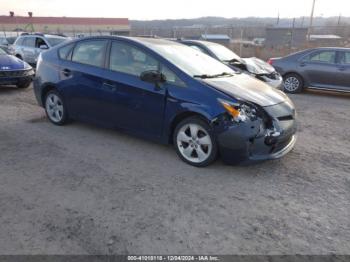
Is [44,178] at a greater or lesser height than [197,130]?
lesser

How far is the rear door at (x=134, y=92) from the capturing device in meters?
4.51

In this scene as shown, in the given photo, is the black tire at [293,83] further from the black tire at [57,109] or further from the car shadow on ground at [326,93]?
the black tire at [57,109]

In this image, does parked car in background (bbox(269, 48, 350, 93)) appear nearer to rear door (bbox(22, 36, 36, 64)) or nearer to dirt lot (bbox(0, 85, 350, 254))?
dirt lot (bbox(0, 85, 350, 254))

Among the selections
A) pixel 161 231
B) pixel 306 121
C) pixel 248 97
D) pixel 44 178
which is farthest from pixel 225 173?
pixel 306 121

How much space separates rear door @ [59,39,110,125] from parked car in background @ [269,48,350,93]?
22.7 ft

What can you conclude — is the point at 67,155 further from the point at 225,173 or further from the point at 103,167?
the point at 225,173

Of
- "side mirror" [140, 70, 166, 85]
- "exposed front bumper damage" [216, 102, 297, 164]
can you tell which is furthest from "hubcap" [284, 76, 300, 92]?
"side mirror" [140, 70, 166, 85]

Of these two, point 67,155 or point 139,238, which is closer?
point 139,238

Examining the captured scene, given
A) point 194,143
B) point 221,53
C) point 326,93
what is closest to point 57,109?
point 194,143

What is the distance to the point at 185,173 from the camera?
4133 millimetres

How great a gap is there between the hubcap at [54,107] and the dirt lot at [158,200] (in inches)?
23.1

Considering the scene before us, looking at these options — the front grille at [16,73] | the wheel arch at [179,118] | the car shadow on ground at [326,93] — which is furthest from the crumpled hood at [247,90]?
the front grille at [16,73]

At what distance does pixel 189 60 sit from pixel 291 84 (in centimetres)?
638

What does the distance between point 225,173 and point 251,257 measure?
61.6 inches
